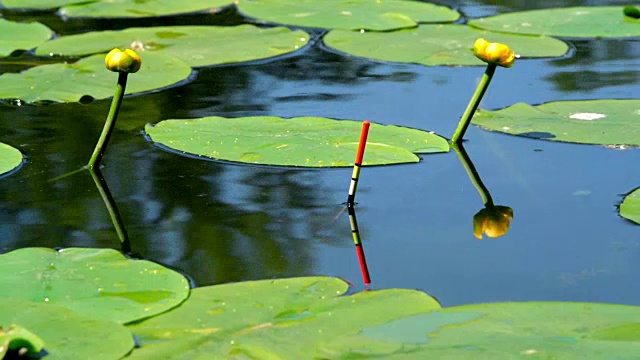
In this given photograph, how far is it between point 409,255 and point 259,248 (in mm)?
255

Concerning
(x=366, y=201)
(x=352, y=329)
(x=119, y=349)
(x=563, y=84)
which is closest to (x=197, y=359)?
(x=119, y=349)

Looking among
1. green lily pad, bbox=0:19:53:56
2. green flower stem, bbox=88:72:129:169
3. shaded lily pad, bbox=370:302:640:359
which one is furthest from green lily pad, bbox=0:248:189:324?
green lily pad, bbox=0:19:53:56

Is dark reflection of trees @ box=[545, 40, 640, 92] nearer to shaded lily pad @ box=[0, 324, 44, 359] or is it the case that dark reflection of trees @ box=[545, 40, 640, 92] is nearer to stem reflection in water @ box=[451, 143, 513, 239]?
stem reflection in water @ box=[451, 143, 513, 239]

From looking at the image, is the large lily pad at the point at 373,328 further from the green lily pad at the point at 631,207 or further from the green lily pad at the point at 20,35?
the green lily pad at the point at 20,35

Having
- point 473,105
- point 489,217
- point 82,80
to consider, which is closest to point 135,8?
point 82,80

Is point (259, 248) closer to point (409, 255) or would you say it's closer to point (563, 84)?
point (409, 255)

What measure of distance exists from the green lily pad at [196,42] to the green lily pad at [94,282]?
5.02ft

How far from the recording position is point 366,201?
6.94 ft

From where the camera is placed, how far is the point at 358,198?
213cm

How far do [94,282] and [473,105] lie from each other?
1009mm

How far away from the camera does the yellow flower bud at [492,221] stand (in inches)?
76.8

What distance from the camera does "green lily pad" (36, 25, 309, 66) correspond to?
10.8 feet

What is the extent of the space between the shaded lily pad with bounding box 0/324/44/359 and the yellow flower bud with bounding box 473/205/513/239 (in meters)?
0.83

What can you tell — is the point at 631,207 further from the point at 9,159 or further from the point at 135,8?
the point at 135,8
